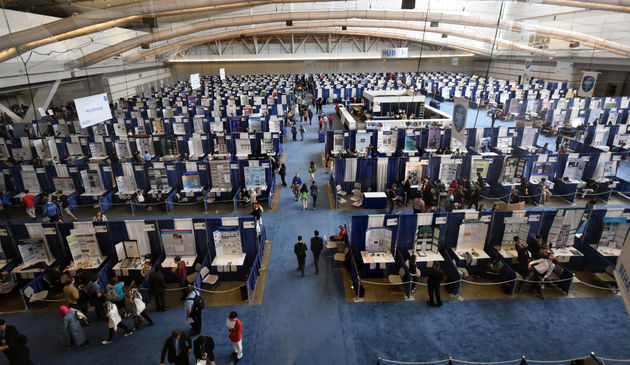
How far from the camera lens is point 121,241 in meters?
9.73

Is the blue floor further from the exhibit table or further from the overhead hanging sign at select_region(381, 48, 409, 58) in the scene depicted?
the overhead hanging sign at select_region(381, 48, 409, 58)

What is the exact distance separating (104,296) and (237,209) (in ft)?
20.6

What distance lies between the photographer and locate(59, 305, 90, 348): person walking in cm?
720

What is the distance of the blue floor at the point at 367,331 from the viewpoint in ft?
23.9

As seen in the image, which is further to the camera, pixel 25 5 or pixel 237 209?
pixel 25 5

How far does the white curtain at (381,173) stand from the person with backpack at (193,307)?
9695mm

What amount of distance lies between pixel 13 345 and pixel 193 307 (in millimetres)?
3305

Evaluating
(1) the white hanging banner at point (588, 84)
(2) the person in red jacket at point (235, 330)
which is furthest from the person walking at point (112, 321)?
(1) the white hanging banner at point (588, 84)

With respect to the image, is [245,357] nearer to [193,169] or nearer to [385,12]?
[193,169]

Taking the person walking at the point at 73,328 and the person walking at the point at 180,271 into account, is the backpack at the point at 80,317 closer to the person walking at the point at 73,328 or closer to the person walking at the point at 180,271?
the person walking at the point at 73,328

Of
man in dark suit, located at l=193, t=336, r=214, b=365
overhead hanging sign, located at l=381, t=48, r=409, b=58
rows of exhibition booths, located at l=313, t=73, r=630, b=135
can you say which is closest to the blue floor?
man in dark suit, located at l=193, t=336, r=214, b=365

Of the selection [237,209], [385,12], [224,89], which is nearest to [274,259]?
[237,209]

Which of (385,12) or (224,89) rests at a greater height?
(385,12)

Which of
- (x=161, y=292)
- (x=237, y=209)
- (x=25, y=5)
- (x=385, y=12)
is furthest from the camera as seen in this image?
(x=385, y=12)
